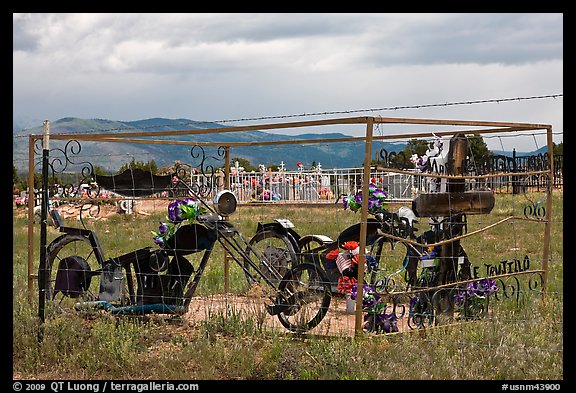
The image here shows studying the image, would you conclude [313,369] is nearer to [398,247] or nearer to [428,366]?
[428,366]

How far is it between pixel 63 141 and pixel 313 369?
4630 millimetres

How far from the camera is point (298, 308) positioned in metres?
7.72

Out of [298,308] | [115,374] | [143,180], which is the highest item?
[143,180]

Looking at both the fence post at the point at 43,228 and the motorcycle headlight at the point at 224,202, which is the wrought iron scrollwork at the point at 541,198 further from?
the fence post at the point at 43,228

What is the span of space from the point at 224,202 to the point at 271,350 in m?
2.57

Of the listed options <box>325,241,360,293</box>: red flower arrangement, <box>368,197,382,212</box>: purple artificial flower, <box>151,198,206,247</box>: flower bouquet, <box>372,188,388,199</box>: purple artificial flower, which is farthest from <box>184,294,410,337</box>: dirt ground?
<box>372,188,388,199</box>: purple artificial flower

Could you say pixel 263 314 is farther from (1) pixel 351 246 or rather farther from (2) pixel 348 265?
(1) pixel 351 246

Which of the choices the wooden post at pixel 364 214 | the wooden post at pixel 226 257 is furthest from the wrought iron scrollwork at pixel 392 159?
the wooden post at pixel 226 257

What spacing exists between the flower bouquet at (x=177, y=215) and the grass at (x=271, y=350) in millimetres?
928

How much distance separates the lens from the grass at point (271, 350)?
649cm

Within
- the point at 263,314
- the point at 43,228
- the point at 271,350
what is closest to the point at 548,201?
the point at 263,314

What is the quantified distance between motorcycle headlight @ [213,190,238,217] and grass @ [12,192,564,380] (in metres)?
1.44

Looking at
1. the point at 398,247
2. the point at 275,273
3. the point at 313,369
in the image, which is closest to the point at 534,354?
the point at 313,369

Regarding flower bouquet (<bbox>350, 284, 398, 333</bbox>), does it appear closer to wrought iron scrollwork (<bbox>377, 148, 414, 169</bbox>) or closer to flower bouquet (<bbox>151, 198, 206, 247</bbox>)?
wrought iron scrollwork (<bbox>377, 148, 414, 169</bbox>)
